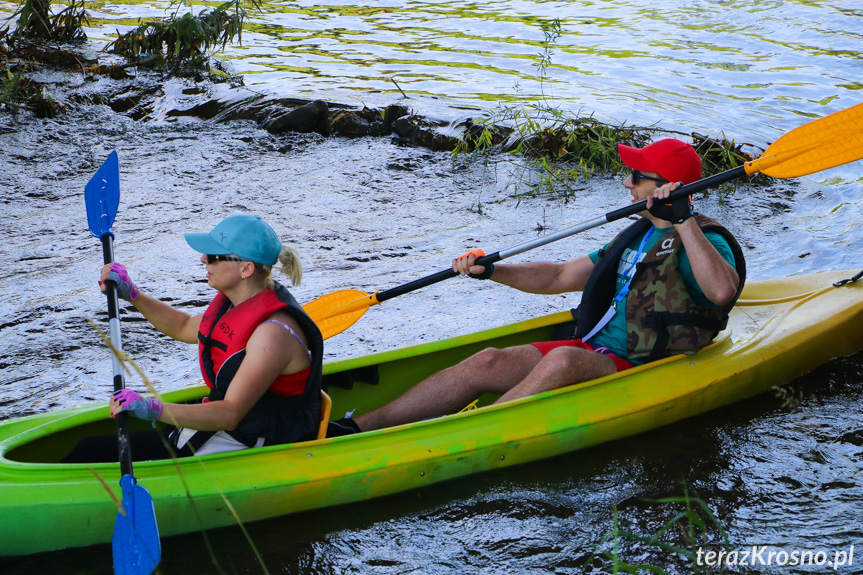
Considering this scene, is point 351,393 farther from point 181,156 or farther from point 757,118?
point 757,118

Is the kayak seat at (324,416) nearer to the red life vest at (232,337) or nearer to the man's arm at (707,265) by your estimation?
the red life vest at (232,337)

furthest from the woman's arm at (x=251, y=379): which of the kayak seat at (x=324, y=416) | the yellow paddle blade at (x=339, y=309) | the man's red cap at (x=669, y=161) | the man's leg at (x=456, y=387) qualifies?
the man's red cap at (x=669, y=161)

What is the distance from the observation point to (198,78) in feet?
30.7

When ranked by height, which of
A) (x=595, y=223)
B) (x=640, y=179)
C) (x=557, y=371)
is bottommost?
(x=557, y=371)

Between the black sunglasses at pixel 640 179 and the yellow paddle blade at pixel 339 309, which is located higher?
the black sunglasses at pixel 640 179

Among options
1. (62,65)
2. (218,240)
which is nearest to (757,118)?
(218,240)

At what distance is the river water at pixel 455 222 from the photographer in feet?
9.51

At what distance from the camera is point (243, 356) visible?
2.58 meters

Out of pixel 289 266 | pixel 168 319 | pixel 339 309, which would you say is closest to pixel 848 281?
pixel 339 309

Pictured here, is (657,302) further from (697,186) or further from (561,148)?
(561,148)

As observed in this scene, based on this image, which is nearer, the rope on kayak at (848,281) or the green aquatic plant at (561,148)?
the rope on kayak at (848,281)

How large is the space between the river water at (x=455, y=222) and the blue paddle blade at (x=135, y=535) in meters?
0.40

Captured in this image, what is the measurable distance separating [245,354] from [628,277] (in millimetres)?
1583

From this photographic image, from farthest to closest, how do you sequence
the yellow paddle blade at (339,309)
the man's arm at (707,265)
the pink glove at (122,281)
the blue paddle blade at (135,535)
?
the yellow paddle blade at (339,309) < the man's arm at (707,265) < the pink glove at (122,281) < the blue paddle blade at (135,535)
